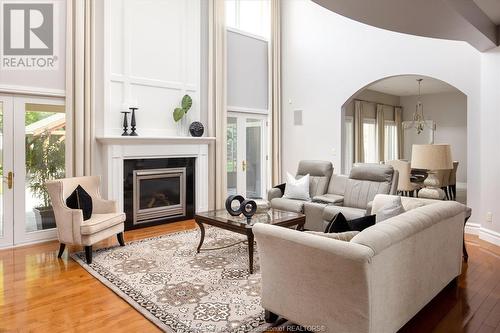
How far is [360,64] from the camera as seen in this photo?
6.30 m

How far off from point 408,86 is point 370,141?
173cm

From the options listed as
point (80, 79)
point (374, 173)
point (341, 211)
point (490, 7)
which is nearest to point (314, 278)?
point (341, 211)

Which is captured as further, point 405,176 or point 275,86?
point 275,86

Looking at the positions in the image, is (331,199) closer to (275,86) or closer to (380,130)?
(275,86)

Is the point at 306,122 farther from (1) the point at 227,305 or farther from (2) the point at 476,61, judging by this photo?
(1) the point at 227,305

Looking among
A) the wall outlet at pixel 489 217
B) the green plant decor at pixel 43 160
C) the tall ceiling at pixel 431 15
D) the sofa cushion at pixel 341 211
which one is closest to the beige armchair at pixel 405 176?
the wall outlet at pixel 489 217

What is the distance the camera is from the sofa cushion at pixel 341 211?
14.5 ft

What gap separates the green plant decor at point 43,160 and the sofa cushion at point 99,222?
1015mm

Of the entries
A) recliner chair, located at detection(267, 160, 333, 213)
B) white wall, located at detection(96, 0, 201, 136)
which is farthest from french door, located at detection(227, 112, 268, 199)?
recliner chair, located at detection(267, 160, 333, 213)

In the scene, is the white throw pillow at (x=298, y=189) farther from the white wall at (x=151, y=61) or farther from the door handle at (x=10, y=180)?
the door handle at (x=10, y=180)

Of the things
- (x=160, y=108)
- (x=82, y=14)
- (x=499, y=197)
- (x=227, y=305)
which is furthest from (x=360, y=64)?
(x=227, y=305)

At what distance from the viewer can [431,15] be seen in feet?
10.6

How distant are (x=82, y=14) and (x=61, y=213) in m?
2.78

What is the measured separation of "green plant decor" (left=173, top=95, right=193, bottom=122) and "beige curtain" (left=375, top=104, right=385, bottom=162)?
5.95 metres
